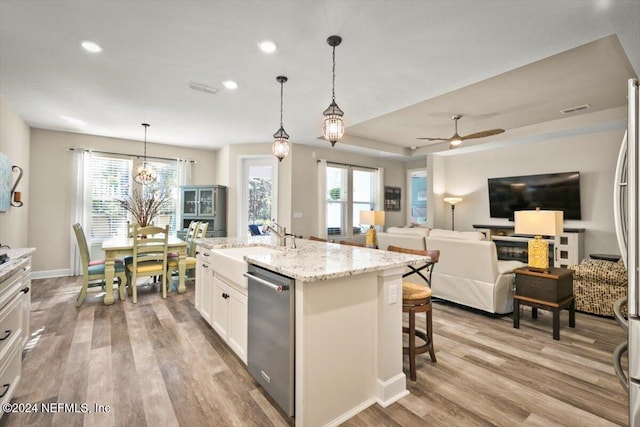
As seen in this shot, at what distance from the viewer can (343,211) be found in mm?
6957

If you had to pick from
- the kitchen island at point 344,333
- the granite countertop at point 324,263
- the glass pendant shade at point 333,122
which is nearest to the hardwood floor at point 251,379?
the kitchen island at point 344,333

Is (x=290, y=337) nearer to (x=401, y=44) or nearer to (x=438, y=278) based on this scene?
(x=401, y=44)

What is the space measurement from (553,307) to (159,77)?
470 centimetres

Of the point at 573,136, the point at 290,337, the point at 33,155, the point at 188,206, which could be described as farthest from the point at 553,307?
the point at 33,155

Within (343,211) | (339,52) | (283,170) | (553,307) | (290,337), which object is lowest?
(553,307)

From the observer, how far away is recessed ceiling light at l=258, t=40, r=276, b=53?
2.53m

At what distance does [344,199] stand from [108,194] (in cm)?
490

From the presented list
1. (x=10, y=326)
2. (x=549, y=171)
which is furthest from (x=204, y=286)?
(x=549, y=171)

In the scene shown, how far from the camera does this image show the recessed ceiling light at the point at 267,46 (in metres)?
2.53

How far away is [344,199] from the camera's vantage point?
273 inches

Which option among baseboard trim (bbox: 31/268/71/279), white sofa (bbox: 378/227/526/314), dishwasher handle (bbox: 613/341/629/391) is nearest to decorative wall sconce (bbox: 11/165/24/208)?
baseboard trim (bbox: 31/268/71/279)

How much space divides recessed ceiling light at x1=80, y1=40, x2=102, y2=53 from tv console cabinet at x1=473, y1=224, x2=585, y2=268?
20.0 ft

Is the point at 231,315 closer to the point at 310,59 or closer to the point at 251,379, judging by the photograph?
the point at 251,379

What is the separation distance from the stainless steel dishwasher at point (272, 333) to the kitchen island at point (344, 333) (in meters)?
0.05
